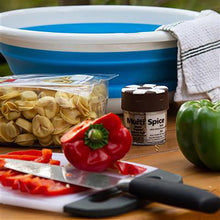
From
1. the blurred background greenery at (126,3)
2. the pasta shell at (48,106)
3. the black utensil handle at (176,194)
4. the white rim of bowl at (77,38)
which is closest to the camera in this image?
the black utensil handle at (176,194)

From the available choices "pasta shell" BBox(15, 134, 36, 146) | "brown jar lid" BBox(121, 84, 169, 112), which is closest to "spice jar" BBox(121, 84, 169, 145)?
"brown jar lid" BBox(121, 84, 169, 112)

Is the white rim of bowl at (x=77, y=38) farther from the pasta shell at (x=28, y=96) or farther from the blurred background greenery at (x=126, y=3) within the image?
the blurred background greenery at (x=126, y=3)

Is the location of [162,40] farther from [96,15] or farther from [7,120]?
[96,15]

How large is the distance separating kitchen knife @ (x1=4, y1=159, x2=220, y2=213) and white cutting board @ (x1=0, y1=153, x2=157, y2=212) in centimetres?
3

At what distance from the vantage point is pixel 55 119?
129 cm

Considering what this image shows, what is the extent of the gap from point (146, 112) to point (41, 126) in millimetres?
232

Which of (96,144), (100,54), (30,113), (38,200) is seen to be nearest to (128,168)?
(96,144)

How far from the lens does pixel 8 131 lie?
1.31 m

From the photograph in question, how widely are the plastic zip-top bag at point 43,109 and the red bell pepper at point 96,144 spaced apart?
0.73ft

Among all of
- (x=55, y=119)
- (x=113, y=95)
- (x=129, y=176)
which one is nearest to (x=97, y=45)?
(x=113, y=95)

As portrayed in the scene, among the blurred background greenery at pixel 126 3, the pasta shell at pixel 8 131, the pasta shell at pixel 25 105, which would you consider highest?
the pasta shell at pixel 25 105

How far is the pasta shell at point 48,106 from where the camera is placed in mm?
1280

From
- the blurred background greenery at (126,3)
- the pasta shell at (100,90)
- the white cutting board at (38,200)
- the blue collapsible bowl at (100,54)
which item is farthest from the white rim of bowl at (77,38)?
the blurred background greenery at (126,3)

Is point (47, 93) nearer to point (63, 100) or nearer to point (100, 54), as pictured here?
point (63, 100)
